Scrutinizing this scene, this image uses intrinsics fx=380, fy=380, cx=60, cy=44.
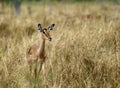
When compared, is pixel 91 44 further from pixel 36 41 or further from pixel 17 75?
pixel 17 75

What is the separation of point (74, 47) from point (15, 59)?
0.90 m

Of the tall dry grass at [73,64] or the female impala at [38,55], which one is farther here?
the female impala at [38,55]

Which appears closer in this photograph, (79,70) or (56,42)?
(79,70)

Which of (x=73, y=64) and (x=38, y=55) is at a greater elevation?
(x=38, y=55)

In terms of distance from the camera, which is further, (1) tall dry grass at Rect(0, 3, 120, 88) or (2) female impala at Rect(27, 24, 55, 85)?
(2) female impala at Rect(27, 24, 55, 85)

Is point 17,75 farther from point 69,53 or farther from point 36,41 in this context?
point 36,41

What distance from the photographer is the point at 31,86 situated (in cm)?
434

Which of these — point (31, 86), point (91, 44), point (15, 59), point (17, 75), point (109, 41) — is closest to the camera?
point (31, 86)

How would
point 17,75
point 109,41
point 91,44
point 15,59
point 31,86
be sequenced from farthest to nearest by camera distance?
1. point 109,41
2. point 91,44
3. point 15,59
4. point 17,75
5. point 31,86

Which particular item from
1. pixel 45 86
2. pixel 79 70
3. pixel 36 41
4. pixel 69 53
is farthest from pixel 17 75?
pixel 36 41

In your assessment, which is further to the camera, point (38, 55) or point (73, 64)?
point (38, 55)

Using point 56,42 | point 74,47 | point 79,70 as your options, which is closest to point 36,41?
point 56,42

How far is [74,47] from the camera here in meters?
5.70

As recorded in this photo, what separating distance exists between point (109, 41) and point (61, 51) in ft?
4.01
